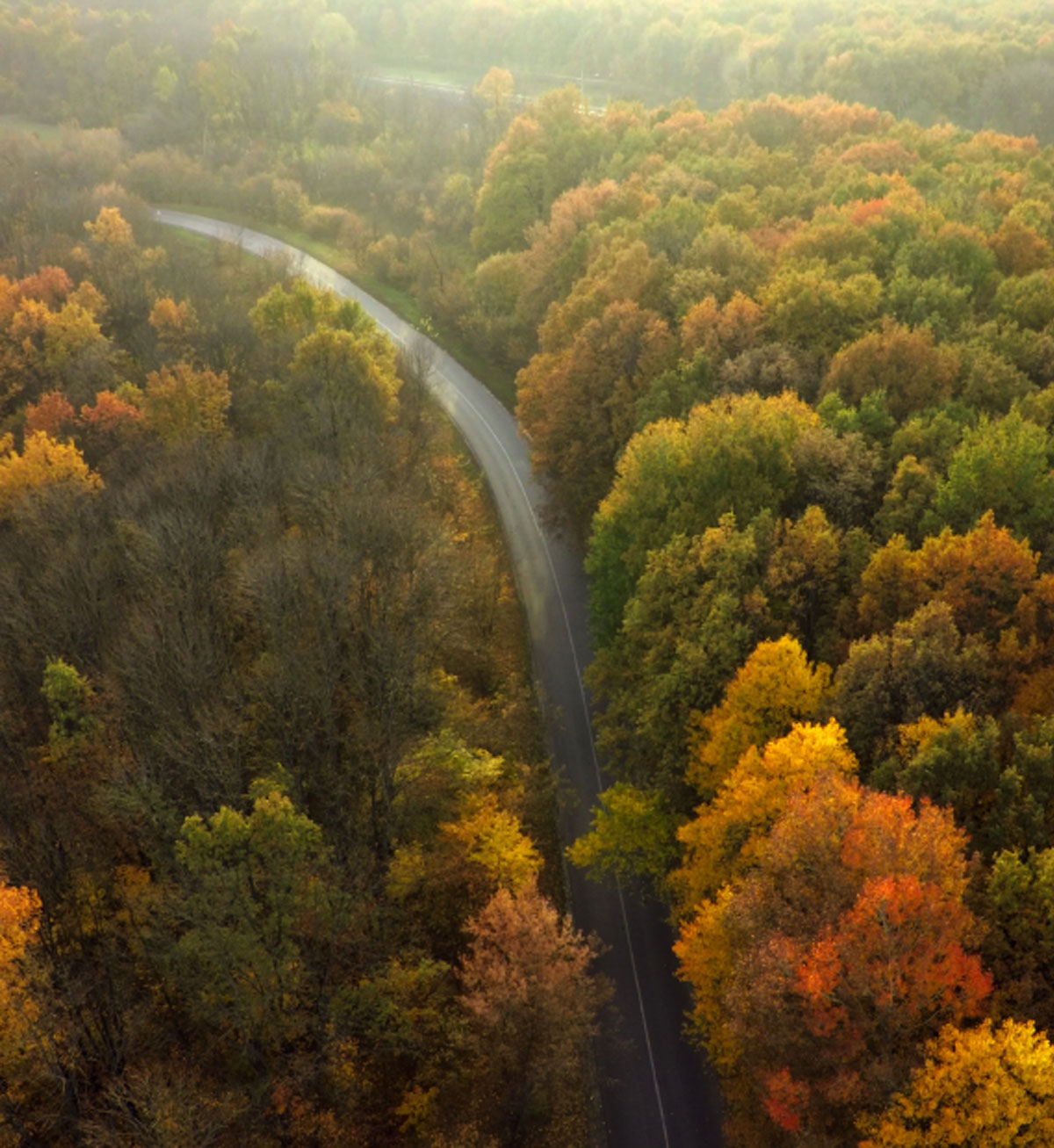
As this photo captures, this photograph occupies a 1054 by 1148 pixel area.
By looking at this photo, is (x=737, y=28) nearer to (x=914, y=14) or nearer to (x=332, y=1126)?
(x=914, y=14)

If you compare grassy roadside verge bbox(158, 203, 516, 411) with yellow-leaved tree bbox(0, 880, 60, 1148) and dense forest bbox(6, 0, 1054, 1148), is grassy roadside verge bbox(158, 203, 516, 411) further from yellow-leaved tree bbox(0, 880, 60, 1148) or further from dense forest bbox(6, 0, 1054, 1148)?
yellow-leaved tree bbox(0, 880, 60, 1148)

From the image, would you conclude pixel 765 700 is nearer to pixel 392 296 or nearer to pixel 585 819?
pixel 585 819

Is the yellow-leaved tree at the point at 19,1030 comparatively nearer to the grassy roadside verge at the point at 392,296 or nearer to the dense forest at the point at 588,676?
the dense forest at the point at 588,676

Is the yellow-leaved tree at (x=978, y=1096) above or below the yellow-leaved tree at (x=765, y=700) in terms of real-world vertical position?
below

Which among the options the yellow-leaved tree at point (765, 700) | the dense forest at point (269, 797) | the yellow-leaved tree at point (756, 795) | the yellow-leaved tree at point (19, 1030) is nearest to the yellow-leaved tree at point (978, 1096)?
the yellow-leaved tree at point (756, 795)

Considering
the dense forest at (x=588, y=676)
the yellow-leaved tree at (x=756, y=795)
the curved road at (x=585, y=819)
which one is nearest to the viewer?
the dense forest at (x=588, y=676)


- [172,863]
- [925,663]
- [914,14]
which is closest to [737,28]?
[914,14]

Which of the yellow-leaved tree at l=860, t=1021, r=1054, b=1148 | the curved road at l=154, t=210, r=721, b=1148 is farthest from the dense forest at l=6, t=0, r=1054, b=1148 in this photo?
the curved road at l=154, t=210, r=721, b=1148

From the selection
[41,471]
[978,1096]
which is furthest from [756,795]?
[41,471]
